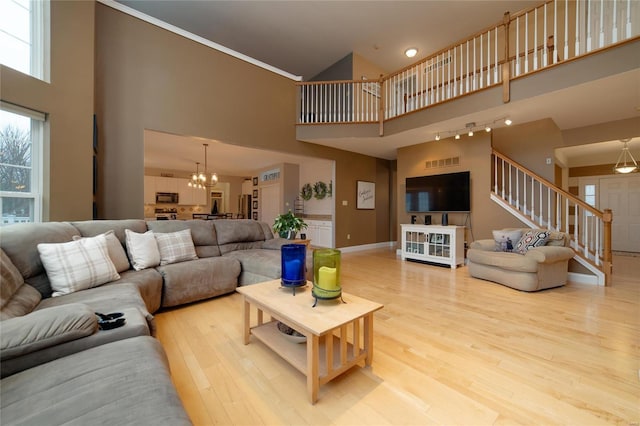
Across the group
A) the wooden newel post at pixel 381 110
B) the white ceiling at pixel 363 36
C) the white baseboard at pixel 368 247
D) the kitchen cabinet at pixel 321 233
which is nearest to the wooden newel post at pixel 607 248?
the white ceiling at pixel 363 36

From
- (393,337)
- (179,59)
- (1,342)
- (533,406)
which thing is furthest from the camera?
(179,59)

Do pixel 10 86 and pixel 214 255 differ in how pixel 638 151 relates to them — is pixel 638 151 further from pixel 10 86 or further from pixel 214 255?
pixel 10 86

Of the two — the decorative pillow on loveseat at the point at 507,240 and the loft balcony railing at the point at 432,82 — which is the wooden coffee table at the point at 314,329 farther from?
the loft balcony railing at the point at 432,82

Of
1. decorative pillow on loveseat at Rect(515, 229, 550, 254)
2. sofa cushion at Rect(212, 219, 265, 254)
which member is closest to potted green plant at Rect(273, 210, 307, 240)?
sofa cushion at Rect(212, 219, 265, 254)

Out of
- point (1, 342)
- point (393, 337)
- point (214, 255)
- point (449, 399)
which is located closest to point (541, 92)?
point (393, 337)

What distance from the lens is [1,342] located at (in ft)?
3.05

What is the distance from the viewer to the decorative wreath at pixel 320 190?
22.4 feet

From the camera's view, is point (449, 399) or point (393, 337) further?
point (393, 337)

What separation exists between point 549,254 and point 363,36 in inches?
200

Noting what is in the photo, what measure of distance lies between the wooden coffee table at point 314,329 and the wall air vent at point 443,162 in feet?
14.8

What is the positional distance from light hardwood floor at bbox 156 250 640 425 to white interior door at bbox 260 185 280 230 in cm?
525

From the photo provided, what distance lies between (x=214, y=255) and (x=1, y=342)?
240cm

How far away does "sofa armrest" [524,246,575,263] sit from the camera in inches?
122

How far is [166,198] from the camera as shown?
27.5 feet
